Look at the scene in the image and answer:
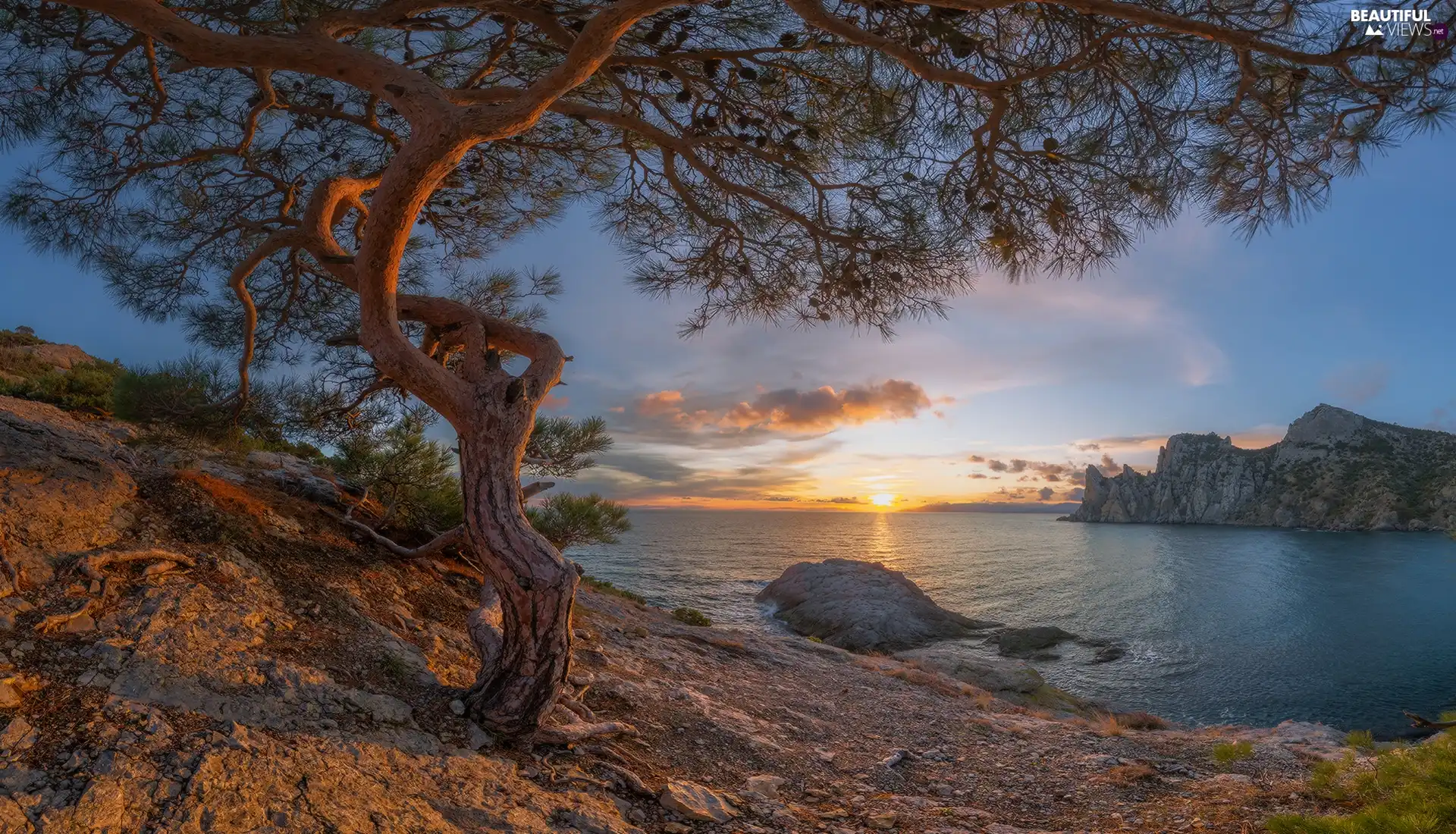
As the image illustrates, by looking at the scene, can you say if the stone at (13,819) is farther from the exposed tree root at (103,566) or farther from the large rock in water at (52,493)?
the large rock in water at (52,493)

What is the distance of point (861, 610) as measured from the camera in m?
19.2

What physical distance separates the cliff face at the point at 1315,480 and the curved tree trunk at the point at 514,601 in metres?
67.7

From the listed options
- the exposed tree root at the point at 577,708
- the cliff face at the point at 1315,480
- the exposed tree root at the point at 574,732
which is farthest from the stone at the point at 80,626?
the cliff face at the point at 1315,480

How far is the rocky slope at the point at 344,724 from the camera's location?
7.89 feet

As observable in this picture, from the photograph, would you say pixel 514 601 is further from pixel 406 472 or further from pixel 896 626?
pixel 896 626

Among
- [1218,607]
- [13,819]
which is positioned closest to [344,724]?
[13,819]

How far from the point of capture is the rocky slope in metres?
2.40

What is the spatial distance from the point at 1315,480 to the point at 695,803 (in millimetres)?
97529

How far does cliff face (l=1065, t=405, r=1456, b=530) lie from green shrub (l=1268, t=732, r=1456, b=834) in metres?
64.0

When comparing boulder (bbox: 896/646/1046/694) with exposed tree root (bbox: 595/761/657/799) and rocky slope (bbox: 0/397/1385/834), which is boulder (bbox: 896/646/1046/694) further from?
exposed tree root (bbox: 595/761/657/799)

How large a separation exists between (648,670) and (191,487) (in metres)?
3.96

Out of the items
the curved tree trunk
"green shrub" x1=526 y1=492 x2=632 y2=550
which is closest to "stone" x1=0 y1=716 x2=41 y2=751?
the curved tree trunk

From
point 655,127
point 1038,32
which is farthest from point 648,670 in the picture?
point 1038,32

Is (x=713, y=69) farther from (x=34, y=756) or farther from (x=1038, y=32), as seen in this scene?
(x=34, y=756)
